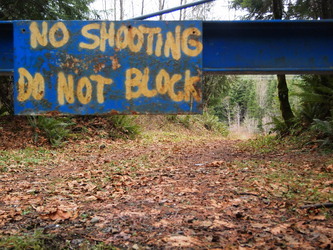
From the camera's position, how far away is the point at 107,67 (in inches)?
109

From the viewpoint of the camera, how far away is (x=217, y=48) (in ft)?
10.2

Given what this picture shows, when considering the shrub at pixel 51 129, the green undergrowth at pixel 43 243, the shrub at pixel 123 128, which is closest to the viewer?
the green undergrowth at pixel 43 243

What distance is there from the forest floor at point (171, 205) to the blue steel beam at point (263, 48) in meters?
1.43

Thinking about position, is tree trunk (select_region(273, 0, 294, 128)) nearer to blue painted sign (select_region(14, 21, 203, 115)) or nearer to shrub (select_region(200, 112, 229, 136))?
blue painted sign (select_region(14, 21, 203, 115))

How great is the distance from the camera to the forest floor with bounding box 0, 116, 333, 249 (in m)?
2.49

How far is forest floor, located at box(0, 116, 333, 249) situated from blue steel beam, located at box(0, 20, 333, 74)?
4.69 feet

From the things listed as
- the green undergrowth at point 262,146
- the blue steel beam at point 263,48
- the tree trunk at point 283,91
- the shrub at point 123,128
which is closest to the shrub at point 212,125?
the shrub at point 123,128

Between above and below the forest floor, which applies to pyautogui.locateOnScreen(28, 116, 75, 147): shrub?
above

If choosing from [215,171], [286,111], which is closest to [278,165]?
[215,171]

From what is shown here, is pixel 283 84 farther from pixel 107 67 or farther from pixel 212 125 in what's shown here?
pixel 212 125

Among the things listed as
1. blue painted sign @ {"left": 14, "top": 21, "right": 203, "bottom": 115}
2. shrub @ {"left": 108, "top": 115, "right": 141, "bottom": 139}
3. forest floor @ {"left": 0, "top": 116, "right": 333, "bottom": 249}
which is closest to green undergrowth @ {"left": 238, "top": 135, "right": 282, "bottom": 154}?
forest floor @ {"left": 0, "top": 116, "right": 333, "bottom": 249}

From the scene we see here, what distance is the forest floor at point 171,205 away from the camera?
2488 mm

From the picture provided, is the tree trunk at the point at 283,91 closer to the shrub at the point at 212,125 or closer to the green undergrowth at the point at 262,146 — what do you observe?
the green undergrowth at the point at 262,146

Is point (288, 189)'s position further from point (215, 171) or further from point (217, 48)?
point (217, 48)
